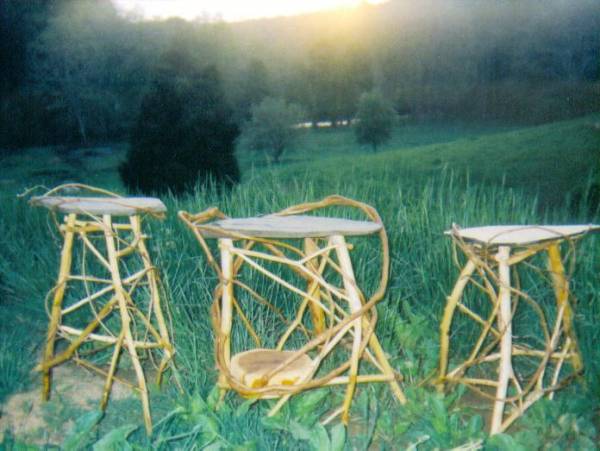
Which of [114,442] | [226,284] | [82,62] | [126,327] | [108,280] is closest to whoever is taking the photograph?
[114,442]

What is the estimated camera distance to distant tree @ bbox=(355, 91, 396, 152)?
391 cm

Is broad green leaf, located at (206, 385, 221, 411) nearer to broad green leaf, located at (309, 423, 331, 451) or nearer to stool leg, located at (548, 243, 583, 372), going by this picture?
broad green leaf, located at (309, 423, 331, 451)

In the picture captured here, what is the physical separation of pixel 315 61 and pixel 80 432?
133 inches

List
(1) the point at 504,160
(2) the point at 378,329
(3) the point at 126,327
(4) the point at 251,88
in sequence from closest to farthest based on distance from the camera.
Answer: (3) the point at 126,327 < (2) the point at 378,329 < (1) the point at 504,160 < (4) the point at 251,88

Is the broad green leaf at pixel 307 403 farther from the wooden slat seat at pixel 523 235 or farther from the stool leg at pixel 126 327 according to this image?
the wooden slat seat at pixel 523 235

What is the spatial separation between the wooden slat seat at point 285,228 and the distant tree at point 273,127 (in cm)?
270

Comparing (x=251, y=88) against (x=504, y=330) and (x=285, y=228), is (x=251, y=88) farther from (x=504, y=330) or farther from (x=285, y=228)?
(x=504, y=330)

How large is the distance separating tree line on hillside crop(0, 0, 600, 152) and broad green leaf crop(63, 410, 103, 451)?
10.6ft

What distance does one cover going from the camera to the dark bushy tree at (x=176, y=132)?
466cm

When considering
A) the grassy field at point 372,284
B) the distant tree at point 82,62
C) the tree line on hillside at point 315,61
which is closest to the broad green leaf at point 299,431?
the grassy field at point 372,284

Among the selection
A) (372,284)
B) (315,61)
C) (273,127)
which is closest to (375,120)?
(315,61)

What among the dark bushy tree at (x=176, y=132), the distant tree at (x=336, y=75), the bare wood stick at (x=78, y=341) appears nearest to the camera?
the bare wood stick at (x=78, y=341)

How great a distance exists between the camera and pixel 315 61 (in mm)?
3975

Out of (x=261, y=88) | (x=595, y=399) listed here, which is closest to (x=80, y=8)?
(x=261, y=88)
